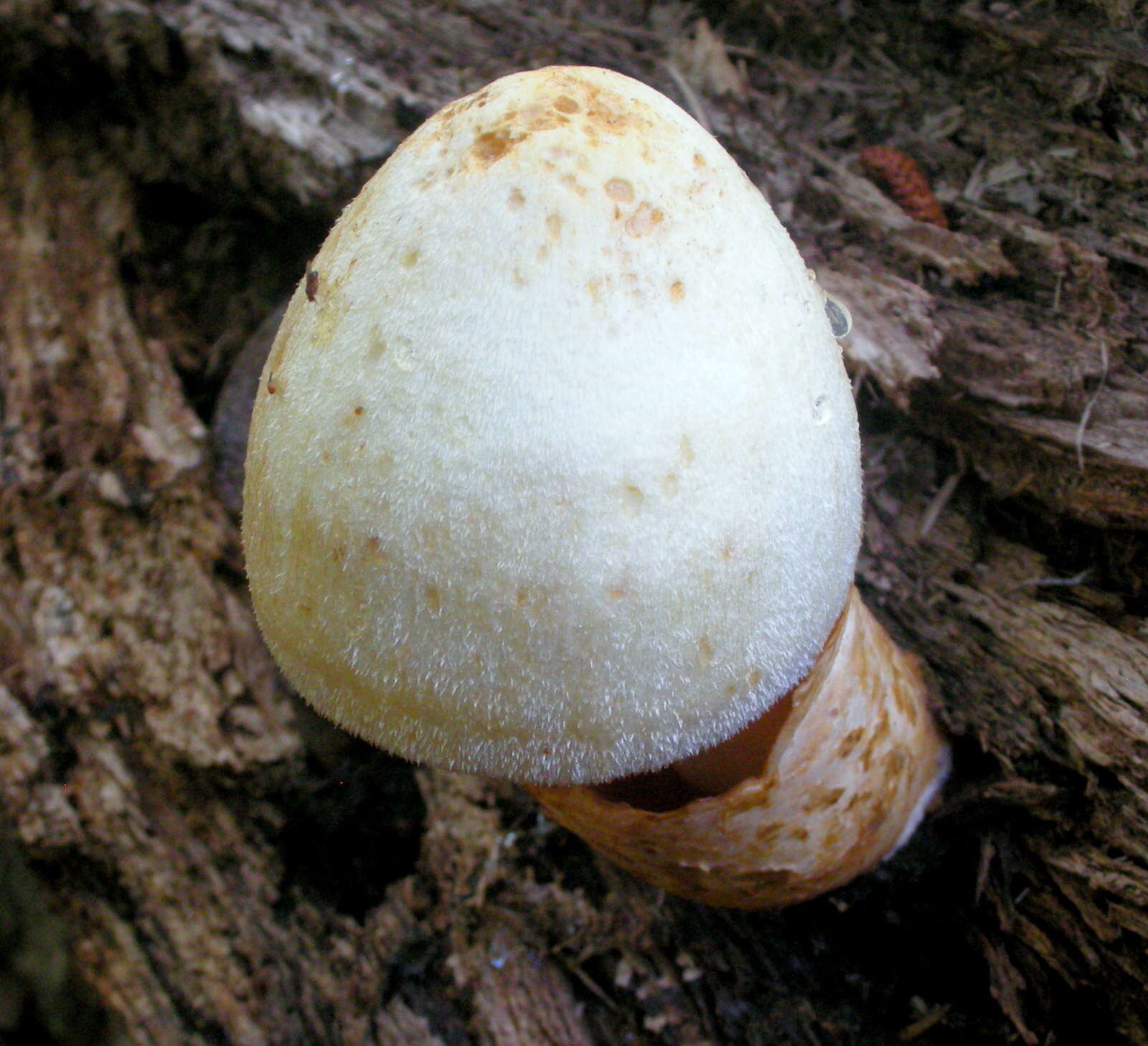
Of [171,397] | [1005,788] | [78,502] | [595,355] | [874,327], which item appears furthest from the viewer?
[171,397]

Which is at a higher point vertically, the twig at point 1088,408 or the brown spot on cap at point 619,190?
the brown spot on cap at point 619,190

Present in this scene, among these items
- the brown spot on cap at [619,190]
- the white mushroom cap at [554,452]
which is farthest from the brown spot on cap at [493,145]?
the brown spot on cap at [619,190]

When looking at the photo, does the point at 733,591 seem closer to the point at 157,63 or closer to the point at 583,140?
the point at 583,140

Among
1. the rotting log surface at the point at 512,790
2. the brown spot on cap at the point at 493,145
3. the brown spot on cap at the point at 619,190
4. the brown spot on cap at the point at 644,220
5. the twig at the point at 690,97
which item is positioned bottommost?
the rotting log surface at the point at 512,790

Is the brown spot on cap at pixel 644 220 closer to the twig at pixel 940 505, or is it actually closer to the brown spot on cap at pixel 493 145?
the brown spot on cap at pixel 493 145

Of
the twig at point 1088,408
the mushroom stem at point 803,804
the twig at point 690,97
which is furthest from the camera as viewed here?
the twig at point 690,97

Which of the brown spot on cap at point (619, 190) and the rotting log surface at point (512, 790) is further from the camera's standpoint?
the rotting log surface at point (512, 790)

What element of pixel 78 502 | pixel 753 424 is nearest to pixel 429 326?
pixel 753 424
